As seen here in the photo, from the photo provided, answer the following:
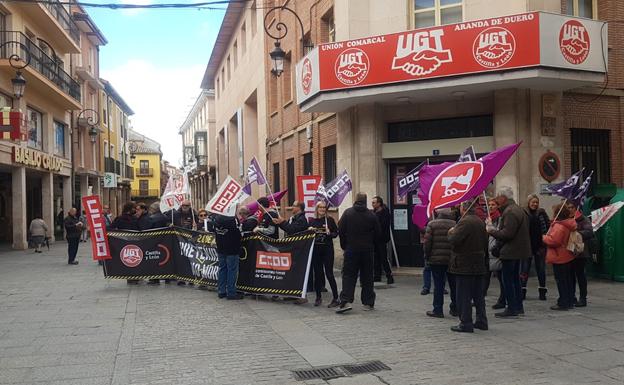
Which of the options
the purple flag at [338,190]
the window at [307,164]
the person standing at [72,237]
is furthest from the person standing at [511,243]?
the person standing at [72,237]

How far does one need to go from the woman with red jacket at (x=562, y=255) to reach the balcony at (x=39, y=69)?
62.7 feet

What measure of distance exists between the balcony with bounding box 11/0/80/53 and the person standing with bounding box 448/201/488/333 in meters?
20.7

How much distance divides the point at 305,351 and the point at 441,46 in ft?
24.6

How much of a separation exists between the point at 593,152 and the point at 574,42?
3.24m

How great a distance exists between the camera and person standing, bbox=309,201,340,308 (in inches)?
378

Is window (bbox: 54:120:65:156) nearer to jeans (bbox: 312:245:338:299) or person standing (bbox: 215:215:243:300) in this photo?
person standing (bbox: 215:215:243:300)

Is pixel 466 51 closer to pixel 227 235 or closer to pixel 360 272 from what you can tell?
pixel 360 272

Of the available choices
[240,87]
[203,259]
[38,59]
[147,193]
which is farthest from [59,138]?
[147,193]

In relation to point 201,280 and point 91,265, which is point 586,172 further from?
point 91,265

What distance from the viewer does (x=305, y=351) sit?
263 inches

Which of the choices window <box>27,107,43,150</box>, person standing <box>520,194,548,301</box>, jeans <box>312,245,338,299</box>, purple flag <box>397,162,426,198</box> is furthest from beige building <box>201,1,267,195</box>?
person standing <box>520,194,548,301</box>

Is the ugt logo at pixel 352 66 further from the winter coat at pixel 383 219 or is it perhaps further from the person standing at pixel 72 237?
the person standing at pixel 72 237

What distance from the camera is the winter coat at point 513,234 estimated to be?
8070mm

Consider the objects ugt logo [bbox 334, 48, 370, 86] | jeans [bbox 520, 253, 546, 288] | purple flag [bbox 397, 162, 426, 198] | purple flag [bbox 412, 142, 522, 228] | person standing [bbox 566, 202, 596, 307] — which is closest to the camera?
purple flag [bbox 412, 142, 522, 228]
